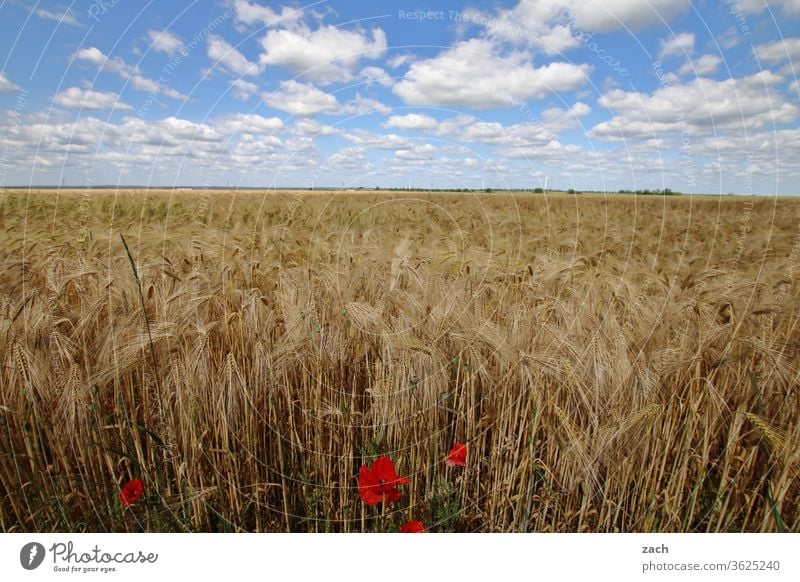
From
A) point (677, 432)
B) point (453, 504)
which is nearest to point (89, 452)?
point (453, 504)

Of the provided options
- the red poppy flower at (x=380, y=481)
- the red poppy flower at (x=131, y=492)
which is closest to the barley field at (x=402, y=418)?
the red poppy flower at (x=131, y=492)

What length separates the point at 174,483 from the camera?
169 cm

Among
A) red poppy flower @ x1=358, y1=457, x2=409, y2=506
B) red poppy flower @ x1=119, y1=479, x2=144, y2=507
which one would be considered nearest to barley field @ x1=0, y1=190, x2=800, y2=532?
red poppy flower @ x1=119, y1=479, x2=144, y2=507

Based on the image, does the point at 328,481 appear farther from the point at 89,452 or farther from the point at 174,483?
the point at 89,452

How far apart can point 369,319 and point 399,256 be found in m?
0.94

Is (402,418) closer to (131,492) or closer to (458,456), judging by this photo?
(458,456)

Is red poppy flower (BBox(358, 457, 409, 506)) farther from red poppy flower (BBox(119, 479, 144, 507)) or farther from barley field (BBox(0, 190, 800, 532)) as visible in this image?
red poppy flower (BBox(119, 479, 144, 507))

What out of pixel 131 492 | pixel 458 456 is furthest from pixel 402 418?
pixel 131 492
